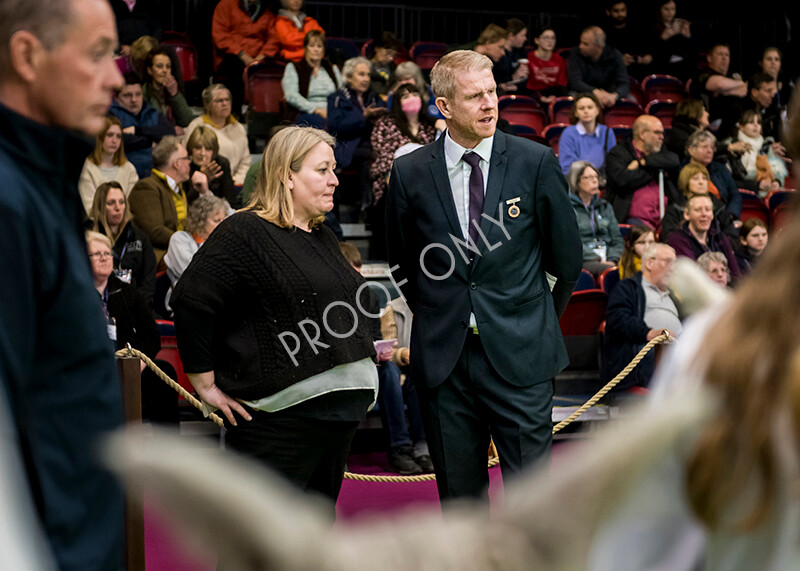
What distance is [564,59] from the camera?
1245 cm

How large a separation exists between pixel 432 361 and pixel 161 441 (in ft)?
9.60

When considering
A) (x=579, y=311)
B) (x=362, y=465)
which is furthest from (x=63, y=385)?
(x=579, y=311)

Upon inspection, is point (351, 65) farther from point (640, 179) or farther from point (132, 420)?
point (132, 420)

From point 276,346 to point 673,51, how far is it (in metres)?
11.2

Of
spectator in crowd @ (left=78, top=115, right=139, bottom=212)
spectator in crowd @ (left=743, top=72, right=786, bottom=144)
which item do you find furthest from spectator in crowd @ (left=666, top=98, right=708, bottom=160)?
spectator in crowd @ (left=78, top=115, right=139, bottom=212)

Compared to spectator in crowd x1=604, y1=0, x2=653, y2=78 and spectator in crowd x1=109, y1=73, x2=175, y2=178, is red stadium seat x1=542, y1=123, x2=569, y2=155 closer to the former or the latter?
spectator in crowd x1=604, y1=0, x2=653, y2=78

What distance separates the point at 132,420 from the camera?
11.9 feet

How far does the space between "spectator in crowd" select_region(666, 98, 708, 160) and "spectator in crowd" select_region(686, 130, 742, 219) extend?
407 millimetres

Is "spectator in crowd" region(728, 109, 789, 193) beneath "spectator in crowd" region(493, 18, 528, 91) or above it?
beneath

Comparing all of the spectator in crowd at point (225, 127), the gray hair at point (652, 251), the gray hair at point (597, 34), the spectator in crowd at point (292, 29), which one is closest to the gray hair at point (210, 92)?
the spectator in crowd at point (225, 127)

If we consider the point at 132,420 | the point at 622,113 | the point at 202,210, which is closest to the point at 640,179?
the point at 622,113

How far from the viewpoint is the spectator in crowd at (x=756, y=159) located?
1080 cm

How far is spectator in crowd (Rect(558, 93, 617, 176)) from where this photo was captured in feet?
30.6

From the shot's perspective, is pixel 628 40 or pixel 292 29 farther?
pixel 628 40
